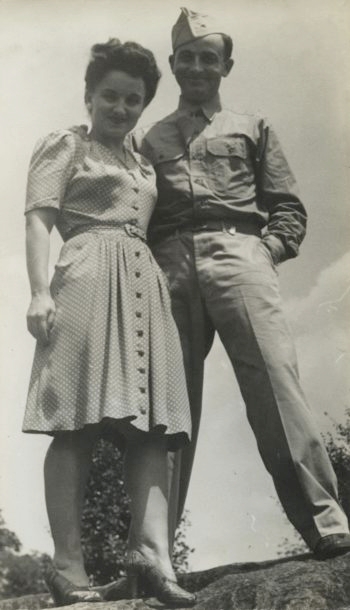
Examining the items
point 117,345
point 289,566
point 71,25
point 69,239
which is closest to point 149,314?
point 117,345

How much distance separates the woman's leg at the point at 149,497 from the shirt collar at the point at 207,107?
1.91 metres

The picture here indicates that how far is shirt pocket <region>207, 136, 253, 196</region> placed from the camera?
4570 mm

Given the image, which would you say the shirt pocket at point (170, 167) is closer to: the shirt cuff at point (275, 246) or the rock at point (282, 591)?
the shirt cuff at point (275, 246)

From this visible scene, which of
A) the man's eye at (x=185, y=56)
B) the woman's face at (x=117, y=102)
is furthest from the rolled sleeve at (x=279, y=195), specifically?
the woman's face at (x=117, y=102)

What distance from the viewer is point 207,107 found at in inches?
188

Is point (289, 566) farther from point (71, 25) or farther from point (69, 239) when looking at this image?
point (71, 25)

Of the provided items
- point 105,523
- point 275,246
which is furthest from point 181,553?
point 275,246

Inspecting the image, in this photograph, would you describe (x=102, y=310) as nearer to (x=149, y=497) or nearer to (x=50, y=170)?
(x=50, y=170)

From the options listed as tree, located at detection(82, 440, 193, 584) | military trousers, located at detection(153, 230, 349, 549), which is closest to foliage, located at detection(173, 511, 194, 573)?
tree, located at detection(82, 440, 193, 584)

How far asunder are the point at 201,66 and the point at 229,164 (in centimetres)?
56

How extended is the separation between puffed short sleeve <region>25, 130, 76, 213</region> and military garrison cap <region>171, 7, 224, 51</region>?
3.29ft

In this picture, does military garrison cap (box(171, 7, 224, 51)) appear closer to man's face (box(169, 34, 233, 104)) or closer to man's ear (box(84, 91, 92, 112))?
man's face (box(169, 34, 233, 104))

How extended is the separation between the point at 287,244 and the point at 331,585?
6.01 ft

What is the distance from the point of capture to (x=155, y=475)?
3.85 metres
